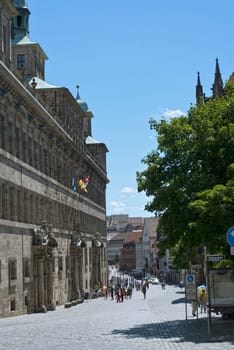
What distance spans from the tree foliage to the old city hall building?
38.2 ft

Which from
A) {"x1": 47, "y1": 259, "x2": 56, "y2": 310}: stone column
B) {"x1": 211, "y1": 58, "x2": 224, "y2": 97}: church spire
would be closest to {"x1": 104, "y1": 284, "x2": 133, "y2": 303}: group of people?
{"x1": 47, "y1": 259, "x2": 56, "y2": 310}: stone column

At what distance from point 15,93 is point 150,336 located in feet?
71.4

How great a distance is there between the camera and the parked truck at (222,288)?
23297 millimetres

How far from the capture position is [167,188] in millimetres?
26391

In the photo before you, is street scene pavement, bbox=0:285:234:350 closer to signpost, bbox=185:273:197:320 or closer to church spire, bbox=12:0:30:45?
signpost, bbox=185:273:197:320

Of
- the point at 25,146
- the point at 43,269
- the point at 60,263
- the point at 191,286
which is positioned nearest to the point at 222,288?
the point at 191,286

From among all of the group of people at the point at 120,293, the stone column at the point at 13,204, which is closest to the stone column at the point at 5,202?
the stone column at the point at 13,204

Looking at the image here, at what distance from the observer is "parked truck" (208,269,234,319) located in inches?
917

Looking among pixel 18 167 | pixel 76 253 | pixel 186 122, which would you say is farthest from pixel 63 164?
pixel 186 122

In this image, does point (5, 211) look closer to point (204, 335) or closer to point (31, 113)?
point (31, 113)

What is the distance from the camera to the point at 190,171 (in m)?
26.7

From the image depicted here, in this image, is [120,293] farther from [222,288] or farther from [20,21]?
[222,288]

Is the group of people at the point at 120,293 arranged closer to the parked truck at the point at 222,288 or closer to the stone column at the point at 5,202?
the stone column at the point at 5,202

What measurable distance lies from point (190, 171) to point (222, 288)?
16.7 ft
